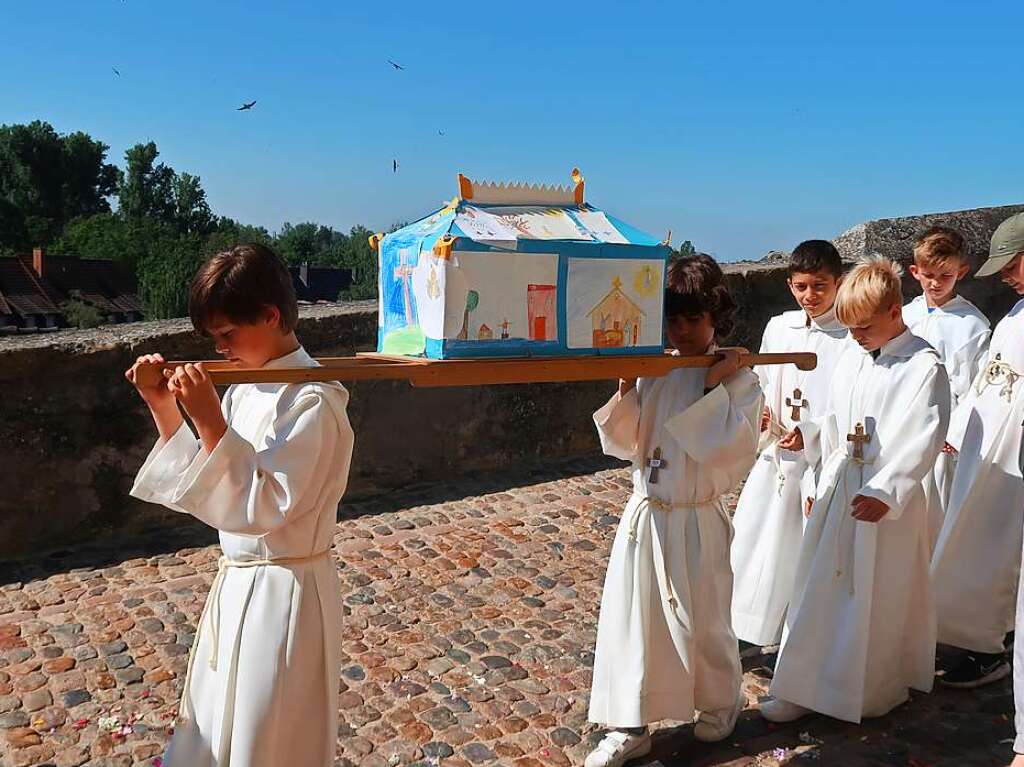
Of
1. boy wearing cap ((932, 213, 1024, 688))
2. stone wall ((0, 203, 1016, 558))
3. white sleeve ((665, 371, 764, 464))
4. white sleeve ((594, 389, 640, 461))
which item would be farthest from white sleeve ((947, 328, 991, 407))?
stone wall ((0, 203, 1016, 558))

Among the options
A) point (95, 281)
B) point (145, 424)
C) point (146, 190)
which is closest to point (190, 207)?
point (146, 190)

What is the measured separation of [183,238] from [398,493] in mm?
69225

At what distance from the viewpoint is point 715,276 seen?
3625 millimetres

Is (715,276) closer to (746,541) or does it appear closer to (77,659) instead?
(746,541)

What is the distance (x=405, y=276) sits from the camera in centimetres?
317

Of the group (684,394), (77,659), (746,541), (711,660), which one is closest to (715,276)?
(684,394)

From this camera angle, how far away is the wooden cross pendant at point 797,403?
4.76m

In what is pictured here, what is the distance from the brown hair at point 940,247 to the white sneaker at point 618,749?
3.22 meters

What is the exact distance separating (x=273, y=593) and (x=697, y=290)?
187 cm

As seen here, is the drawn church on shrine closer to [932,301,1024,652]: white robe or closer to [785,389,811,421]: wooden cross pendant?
[785,389,811,421]: wooden cross pendant

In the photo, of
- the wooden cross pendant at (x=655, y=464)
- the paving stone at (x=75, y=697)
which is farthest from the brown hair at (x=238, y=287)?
the paving stone at (x=75, y=697)

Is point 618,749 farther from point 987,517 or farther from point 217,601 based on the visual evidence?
point 987,517

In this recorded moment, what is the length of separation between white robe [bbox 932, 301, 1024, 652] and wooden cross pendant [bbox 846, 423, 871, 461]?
994mm

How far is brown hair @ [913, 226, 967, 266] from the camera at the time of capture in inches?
208
